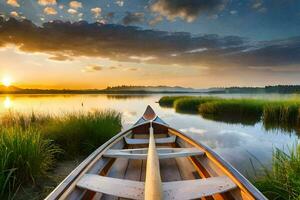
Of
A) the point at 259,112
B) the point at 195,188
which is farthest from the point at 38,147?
the point at 259,112

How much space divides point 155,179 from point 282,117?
39.3ft

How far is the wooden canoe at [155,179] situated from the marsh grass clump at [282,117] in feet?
29.8

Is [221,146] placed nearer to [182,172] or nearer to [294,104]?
[182,172]

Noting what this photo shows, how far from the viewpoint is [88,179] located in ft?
7.70

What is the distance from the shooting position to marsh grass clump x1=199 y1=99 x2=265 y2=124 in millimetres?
14436

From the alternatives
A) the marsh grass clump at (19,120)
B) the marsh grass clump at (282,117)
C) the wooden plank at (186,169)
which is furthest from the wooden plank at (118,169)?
the marsh grass clump at (282,117)

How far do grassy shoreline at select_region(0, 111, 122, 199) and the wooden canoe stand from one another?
127cm

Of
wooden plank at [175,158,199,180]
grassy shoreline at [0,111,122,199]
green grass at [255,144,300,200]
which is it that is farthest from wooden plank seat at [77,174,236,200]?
grassy shoreline at [0,111,122,199]

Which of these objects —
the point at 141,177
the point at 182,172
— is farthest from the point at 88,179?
the point at 182,172

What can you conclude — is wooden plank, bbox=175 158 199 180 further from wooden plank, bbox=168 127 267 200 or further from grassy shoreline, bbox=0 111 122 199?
grassy shoreline, bbox=0 111 122 199

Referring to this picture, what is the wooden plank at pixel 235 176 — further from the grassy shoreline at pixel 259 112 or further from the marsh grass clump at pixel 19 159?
the grassy shoreline at pixel 259 112

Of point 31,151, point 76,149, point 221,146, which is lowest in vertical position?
point 221,146

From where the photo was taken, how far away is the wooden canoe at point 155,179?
2004 millimetres

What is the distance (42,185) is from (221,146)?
586cm
